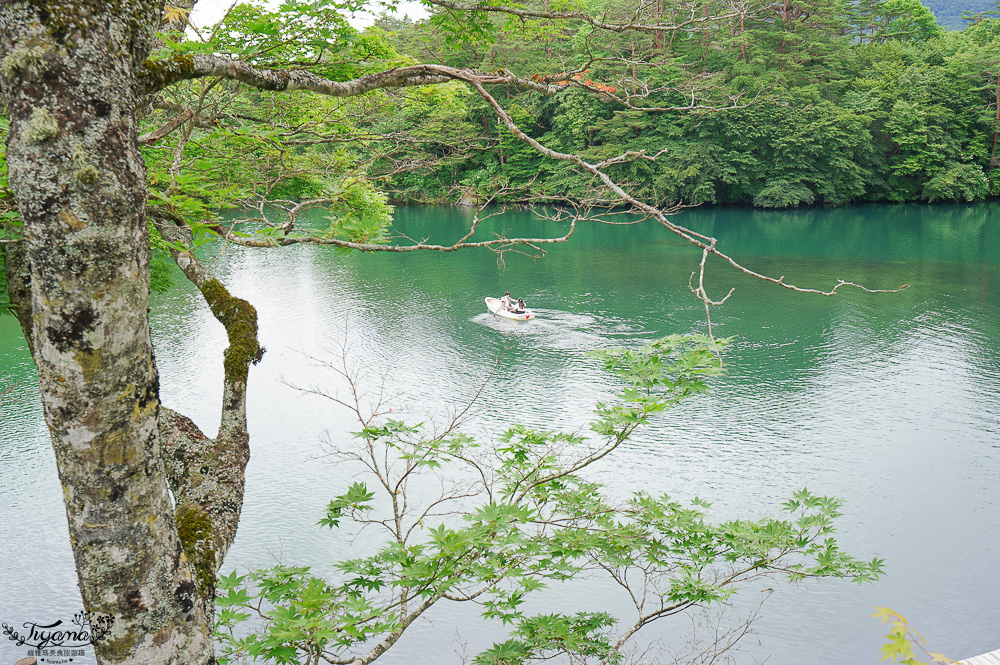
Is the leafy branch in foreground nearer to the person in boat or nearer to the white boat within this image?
the white boat

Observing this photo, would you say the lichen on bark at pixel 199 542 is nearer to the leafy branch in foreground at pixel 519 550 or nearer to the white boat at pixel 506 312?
the leafy branch in foreground at pixel 519 550

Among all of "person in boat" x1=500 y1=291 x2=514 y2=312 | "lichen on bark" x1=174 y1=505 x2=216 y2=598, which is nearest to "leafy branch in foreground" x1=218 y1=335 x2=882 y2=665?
"lichen on bark" x1=174 y1=505 x2=216 y2=598

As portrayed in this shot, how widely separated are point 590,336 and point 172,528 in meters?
11.9

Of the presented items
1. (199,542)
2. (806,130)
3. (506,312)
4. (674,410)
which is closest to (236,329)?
(199,542)

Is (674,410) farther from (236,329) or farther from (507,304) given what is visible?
(236,329)

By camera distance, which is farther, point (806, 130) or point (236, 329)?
point (806, 130)

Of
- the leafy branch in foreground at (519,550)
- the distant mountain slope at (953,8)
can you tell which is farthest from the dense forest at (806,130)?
the distant mountain slope at (953,8)

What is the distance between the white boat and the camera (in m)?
14.1

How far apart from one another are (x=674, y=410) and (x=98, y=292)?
31.4 feet

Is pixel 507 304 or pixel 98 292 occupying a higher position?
pixel 98 292

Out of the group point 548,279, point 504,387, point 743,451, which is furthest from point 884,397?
point 548,279

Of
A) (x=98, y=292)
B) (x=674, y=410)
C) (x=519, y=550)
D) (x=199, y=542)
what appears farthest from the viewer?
(x=674, y=410)

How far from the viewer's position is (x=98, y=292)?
1308mm

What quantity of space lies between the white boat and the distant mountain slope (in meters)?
154
